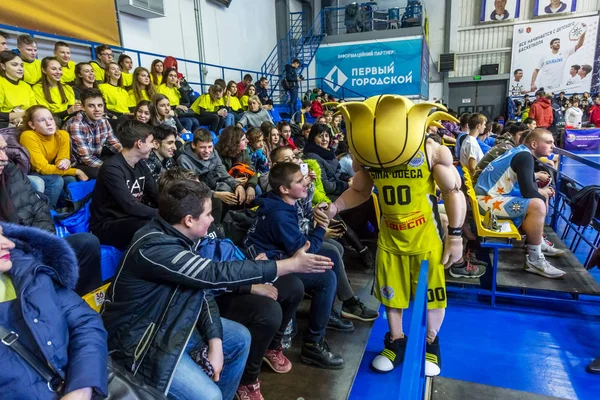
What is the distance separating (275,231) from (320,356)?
0.74 m

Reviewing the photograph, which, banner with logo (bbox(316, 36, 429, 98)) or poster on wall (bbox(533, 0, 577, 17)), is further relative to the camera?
poster on wall (bbox(533, 0, 577, 17))

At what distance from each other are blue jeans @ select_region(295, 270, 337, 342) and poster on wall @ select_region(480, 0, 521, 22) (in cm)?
1623

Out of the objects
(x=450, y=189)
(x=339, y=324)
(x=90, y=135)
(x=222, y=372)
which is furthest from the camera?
(x=90, y=135)

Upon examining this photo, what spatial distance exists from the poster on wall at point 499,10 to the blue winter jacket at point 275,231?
16182mm

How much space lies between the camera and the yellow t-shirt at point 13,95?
12.5ft

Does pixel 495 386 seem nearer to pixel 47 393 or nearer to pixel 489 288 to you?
pixel 489 288

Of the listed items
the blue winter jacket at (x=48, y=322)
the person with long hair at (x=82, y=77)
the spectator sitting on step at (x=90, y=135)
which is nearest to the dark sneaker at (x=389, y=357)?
the blue winter jacket at (x=48, y=322)

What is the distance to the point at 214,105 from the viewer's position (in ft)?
22.1

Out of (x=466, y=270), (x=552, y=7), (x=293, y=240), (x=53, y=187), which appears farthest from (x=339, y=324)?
(x=552, y=7)

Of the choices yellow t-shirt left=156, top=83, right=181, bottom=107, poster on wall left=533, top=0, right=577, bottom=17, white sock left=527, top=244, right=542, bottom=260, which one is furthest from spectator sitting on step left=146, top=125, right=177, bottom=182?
poster on wall left=533, top=0, right=577, bottom=17

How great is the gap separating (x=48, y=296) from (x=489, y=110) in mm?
17156

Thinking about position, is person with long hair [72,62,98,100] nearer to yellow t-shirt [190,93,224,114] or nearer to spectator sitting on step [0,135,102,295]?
yellow t-shirt [190,93,224,114]

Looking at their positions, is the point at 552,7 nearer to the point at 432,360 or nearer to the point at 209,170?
the point at 209,170

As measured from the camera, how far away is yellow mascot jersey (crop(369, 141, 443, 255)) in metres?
1.93
